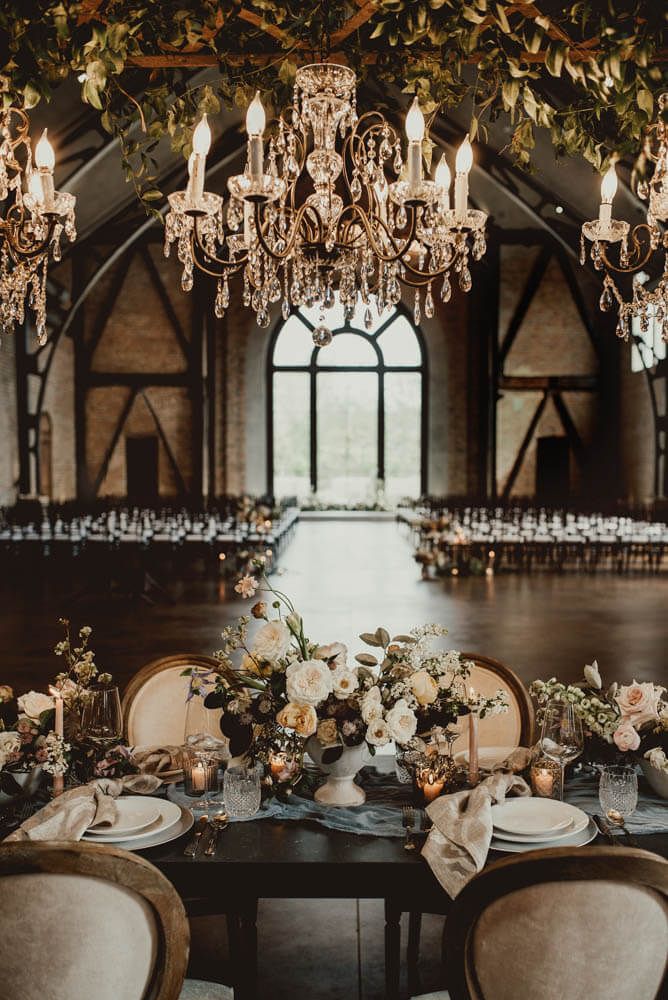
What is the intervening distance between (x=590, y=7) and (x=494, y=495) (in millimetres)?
18634

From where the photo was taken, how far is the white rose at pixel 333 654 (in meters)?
2.09

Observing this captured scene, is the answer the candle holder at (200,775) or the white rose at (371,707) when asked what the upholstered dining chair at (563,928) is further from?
the candle holder at (200,775)

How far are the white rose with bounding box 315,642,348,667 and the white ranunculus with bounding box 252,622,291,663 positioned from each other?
89 millimetres

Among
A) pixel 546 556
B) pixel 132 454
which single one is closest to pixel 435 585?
pixel 546 556

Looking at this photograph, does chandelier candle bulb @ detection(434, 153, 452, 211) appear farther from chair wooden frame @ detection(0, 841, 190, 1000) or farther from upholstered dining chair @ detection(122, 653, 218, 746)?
chair wooden frame @ detection(0, 841, 190, 1000)

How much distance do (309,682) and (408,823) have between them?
44 centimetres

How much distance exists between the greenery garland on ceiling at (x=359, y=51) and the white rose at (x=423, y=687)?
1292 mm

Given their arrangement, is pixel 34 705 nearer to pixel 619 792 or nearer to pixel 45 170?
pixel 619 792

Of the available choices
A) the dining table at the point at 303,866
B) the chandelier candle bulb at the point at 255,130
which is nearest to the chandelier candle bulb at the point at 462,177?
the chandelier candle bulb at the point at 255,130

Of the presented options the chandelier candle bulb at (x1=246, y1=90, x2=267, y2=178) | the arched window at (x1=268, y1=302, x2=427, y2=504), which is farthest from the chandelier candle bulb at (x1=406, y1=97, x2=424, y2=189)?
the arched window at (x1=268, y1=302, x2=427, y2=504)

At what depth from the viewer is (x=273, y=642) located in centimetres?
206

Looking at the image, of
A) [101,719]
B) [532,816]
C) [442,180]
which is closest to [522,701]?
[532,816]

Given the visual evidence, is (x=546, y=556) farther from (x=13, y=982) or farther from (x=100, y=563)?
(x=13, y=982)

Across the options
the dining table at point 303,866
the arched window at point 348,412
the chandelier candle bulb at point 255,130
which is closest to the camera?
the dining table at point 303,866
